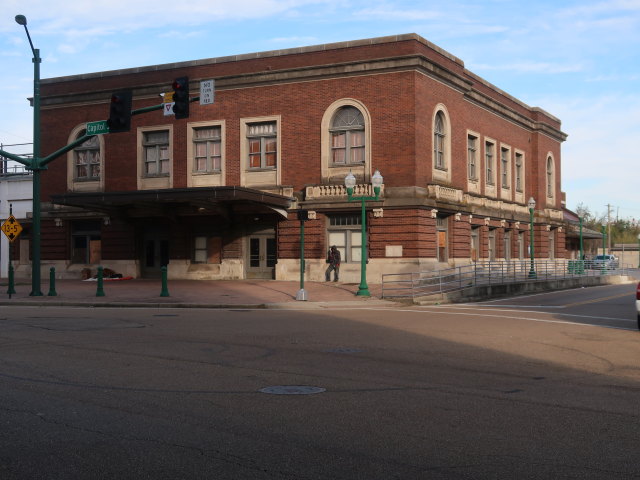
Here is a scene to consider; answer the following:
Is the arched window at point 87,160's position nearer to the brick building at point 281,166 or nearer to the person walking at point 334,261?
the brick building at point 281,166

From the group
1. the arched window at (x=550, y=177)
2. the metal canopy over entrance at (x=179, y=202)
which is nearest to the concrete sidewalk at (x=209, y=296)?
the metal canopy over entrance at (x=179, y=202)

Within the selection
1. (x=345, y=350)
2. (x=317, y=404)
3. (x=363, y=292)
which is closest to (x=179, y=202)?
(x=363, y=292)

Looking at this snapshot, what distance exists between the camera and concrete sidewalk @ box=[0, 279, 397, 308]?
23594mm

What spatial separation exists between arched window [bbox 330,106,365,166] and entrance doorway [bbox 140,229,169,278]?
1071cm

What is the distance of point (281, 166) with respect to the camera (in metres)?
35.3

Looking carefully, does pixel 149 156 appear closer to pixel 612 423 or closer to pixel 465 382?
pixel 465 382

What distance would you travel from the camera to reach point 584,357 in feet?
38.5

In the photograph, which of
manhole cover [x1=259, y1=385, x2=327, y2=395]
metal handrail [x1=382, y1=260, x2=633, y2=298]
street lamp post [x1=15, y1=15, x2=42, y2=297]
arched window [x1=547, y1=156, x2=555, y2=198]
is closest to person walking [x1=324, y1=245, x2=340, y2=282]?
metal handrail [x1=382, y1=260, x2=633, y2=298]

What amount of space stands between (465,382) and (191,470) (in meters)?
4.83

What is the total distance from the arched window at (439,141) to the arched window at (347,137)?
3.77m

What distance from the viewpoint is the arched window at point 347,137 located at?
112 feet

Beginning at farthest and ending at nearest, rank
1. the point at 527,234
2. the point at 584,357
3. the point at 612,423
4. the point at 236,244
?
1. the point at 527,234
2. the point at 236,244
3. the point at 584,357
4. the point at 612,423

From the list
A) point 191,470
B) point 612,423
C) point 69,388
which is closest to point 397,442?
point 191,470

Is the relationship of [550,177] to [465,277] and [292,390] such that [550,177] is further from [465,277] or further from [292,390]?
[292,390]
